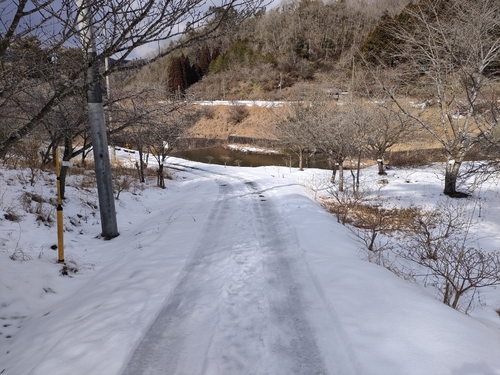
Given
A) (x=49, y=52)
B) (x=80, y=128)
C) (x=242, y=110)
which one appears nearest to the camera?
(x=49, y=52)

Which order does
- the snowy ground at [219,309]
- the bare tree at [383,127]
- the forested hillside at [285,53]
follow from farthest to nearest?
the forested hillside at [285,53] < the bare tree at [383,127] < the snowy ground at [219,309]

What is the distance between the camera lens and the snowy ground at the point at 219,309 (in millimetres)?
2314

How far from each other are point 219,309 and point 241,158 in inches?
1140

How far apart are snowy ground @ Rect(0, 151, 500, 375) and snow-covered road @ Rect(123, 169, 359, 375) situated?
0.04 ft

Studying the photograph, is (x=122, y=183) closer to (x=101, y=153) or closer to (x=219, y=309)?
(x=101, y=153)

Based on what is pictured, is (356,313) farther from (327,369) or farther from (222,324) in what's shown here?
(222,324)

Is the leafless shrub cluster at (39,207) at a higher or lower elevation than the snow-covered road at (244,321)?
higher

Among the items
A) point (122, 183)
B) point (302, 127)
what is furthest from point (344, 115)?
point (122, 183)

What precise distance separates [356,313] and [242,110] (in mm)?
42875

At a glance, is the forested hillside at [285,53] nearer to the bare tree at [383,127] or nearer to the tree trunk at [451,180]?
the bare tree at [383,127]

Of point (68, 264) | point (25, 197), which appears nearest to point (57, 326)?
point (68, 264)

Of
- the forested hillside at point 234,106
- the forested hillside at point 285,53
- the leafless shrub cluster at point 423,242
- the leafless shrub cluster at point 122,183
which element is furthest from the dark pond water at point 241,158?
the forested hillside at point 285,53

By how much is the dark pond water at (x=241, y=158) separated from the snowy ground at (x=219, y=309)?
810 inches

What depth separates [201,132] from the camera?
44.3m
